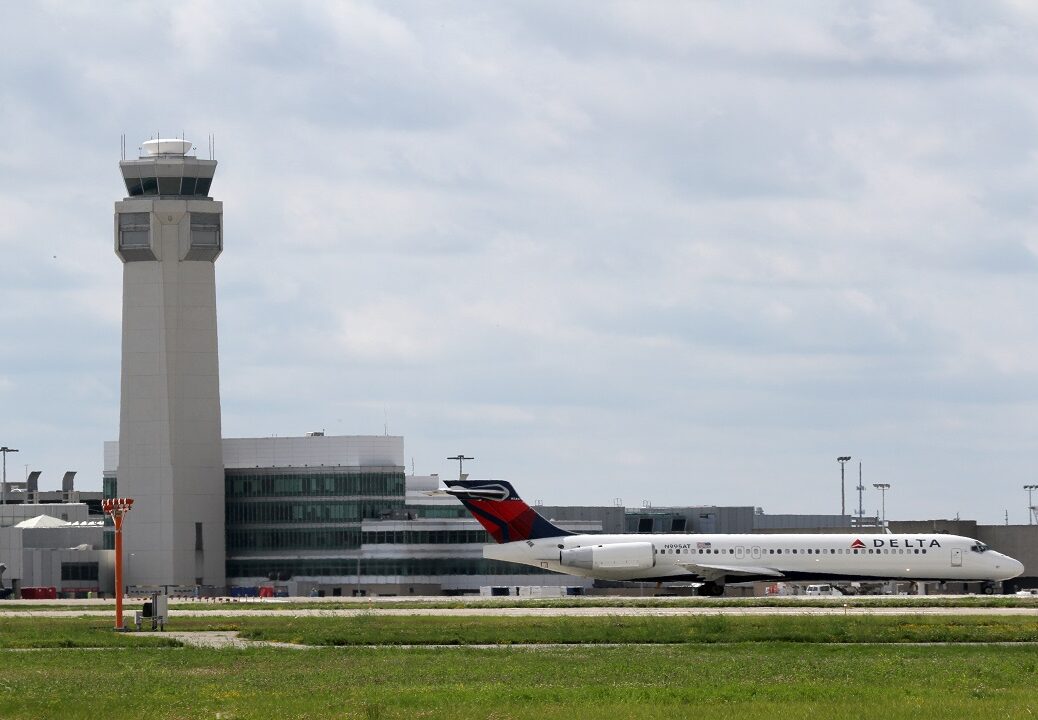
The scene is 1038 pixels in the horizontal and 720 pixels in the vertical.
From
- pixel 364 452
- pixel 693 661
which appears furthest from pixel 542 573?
pixel 693 661

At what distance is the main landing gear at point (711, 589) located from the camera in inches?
4016

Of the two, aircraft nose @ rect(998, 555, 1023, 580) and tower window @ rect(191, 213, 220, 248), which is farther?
tower window @ rect(191, 213, 220, 248)

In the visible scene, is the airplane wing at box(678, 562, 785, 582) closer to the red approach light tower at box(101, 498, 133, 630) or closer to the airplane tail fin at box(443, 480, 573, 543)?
the airplane tail fin at box(443, 480, 573, 543)

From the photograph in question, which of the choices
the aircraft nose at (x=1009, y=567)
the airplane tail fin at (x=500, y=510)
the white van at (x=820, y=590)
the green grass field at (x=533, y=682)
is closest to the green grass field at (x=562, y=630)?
the green grass field at (x=533, y=682)

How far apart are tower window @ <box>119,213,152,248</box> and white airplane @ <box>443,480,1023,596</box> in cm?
5347

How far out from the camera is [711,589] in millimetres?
102312

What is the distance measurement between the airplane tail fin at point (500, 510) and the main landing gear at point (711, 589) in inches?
397

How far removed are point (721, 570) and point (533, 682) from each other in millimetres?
61158

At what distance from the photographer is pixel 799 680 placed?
40.3 metres

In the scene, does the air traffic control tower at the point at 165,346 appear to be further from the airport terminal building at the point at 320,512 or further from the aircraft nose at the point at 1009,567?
the aircraft nose at the point at 1009,567

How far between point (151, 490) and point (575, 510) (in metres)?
37.7

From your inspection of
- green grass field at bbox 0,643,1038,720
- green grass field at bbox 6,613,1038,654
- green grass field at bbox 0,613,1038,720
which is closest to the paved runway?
green grass field at bbox 6,613,1038,654

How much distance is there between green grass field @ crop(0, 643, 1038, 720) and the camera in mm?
35031

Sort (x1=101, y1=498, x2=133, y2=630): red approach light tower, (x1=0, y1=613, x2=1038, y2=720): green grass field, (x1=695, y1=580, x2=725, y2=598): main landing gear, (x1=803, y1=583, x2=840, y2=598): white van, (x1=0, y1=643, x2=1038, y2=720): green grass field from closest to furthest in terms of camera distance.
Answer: (x1=0, y1=643, x2=1038, y2=720): green grass field → (x1=0, y1=613, x2=1038, y2=720): green grass field → (x1=101, y1=498, x2=133, y2=630): red approach light tower → (x1=695, y1=580, x2=725, y2=598): main landing gear → (x1=803, y1=583, x2=840, y2=598): white van
